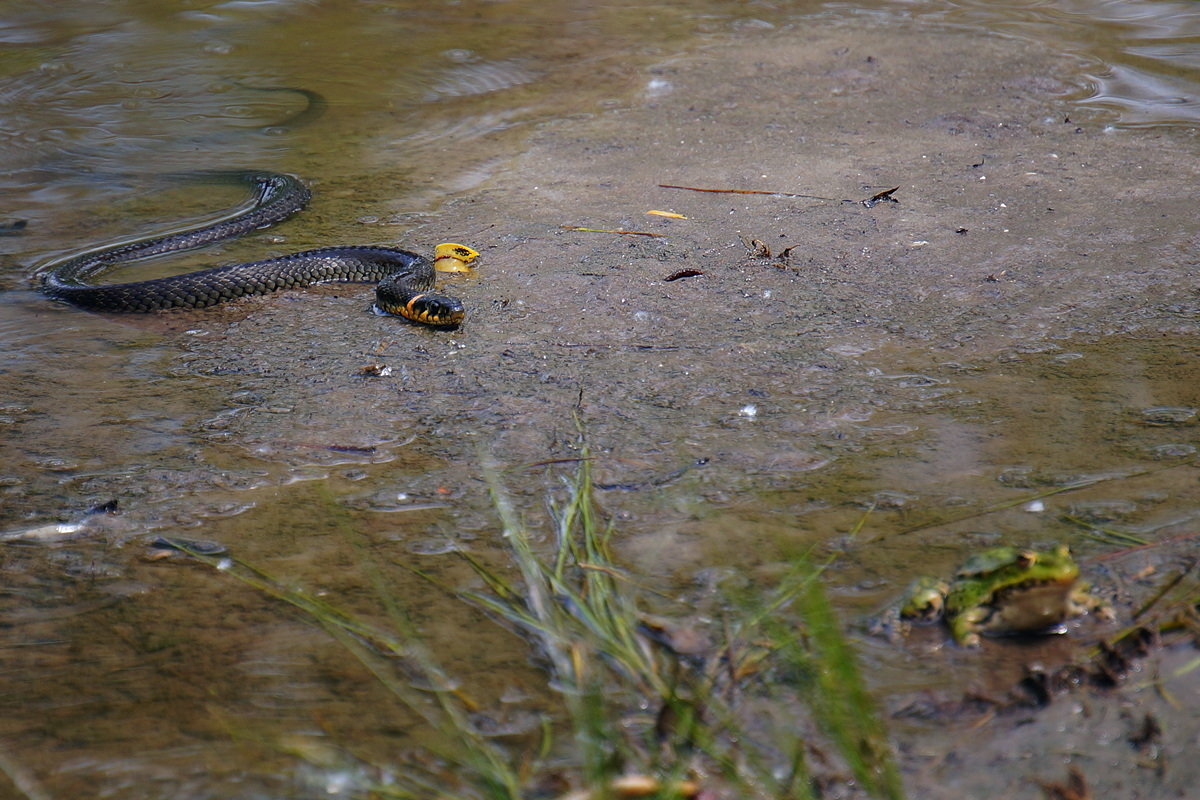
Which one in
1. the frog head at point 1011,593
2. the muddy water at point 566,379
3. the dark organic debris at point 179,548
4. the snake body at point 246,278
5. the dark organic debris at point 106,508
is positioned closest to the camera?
the frog head at point 1011,593

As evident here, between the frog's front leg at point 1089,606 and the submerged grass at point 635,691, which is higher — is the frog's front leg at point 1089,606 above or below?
above

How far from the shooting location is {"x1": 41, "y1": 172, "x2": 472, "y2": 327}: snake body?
168 inches

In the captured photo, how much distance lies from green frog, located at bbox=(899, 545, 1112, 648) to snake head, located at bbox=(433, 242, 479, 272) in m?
3.09

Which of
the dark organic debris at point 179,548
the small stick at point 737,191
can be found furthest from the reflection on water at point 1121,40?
the dark organic debris at point 179,548

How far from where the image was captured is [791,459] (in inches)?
117

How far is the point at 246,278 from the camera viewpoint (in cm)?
460

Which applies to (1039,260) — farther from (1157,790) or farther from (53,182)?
(53,182)

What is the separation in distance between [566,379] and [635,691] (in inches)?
66.1

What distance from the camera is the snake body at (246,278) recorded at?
4.27 meters

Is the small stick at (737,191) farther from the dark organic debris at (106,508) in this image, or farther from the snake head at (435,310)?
the dark organic debris at (106,508)

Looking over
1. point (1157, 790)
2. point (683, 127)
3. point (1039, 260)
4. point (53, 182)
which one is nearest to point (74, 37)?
point (53, 182)

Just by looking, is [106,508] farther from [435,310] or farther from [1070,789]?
[1070,789]

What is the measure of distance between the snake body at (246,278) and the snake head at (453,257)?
0.38ft

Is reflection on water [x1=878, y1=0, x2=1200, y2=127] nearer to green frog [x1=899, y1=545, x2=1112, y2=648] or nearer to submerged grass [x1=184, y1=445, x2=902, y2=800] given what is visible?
green frog [x1=899, y1=545, x2=1112, y2=648]
